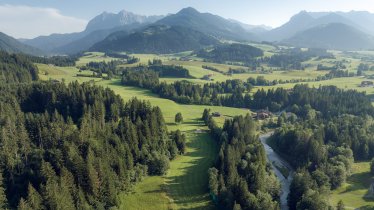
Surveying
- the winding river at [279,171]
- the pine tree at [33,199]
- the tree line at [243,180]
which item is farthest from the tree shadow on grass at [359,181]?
the pine tree at [33,199]

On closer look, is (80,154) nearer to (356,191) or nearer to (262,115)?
(356,191)

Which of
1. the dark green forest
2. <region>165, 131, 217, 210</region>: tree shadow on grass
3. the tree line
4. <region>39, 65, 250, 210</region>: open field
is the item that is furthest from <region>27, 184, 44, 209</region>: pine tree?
the tree line

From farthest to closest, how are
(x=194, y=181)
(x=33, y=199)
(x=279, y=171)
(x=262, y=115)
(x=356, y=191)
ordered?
1. (x=262, y=115)
2. (x=279, y=171)
3. (x=194, y=181)
4. (x=356, y=191)
5. (x=33, y=199)

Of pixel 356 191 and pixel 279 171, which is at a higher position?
pixel 356 191

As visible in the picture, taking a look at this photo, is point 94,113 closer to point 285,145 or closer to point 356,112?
point 285,145

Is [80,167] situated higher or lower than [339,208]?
higher

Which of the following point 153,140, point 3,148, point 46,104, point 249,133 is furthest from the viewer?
point 46,104

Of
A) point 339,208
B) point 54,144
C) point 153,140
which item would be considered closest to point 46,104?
point 54,144

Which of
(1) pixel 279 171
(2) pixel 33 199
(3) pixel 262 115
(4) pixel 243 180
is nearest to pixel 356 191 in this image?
(1) pixel 279 171

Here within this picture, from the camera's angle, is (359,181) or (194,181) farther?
(359,181)
